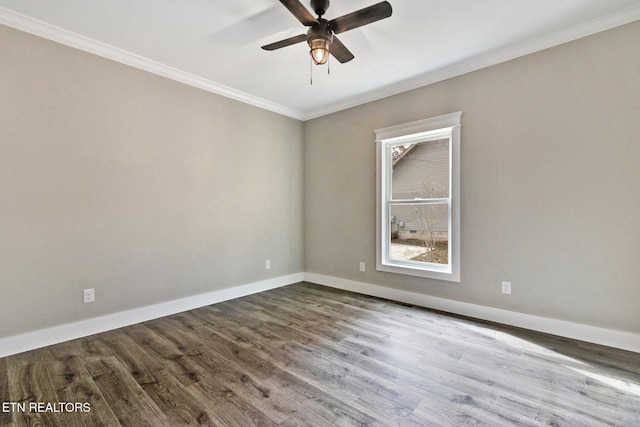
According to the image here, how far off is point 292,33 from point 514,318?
3.44 meters

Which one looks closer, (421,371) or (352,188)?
(421,371)

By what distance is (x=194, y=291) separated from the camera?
3438mm

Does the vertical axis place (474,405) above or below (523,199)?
below

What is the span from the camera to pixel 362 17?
190 centimetres

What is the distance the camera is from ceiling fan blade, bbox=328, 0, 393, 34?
1789mm

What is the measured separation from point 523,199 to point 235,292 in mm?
3490

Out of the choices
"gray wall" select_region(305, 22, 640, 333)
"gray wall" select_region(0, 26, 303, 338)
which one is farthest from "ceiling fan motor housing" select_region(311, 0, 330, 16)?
"gray wall" select_region(0, 26, 303, 338)

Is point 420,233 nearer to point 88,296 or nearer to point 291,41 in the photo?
point 291,41

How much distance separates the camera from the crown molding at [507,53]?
2.33 meters

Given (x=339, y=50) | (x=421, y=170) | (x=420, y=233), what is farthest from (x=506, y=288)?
(x=339, y=50)

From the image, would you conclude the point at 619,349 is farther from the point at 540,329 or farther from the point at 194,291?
the point at 194,291

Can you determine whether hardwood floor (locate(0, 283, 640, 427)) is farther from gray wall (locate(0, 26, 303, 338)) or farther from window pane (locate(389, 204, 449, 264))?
window pane (locate(389, 204, 449, 264))

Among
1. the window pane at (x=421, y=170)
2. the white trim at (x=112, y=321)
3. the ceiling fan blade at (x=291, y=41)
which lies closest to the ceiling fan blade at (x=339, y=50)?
the ceiling fan blade at (x=291, y=41)

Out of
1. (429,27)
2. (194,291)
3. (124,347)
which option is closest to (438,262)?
(429,27)
